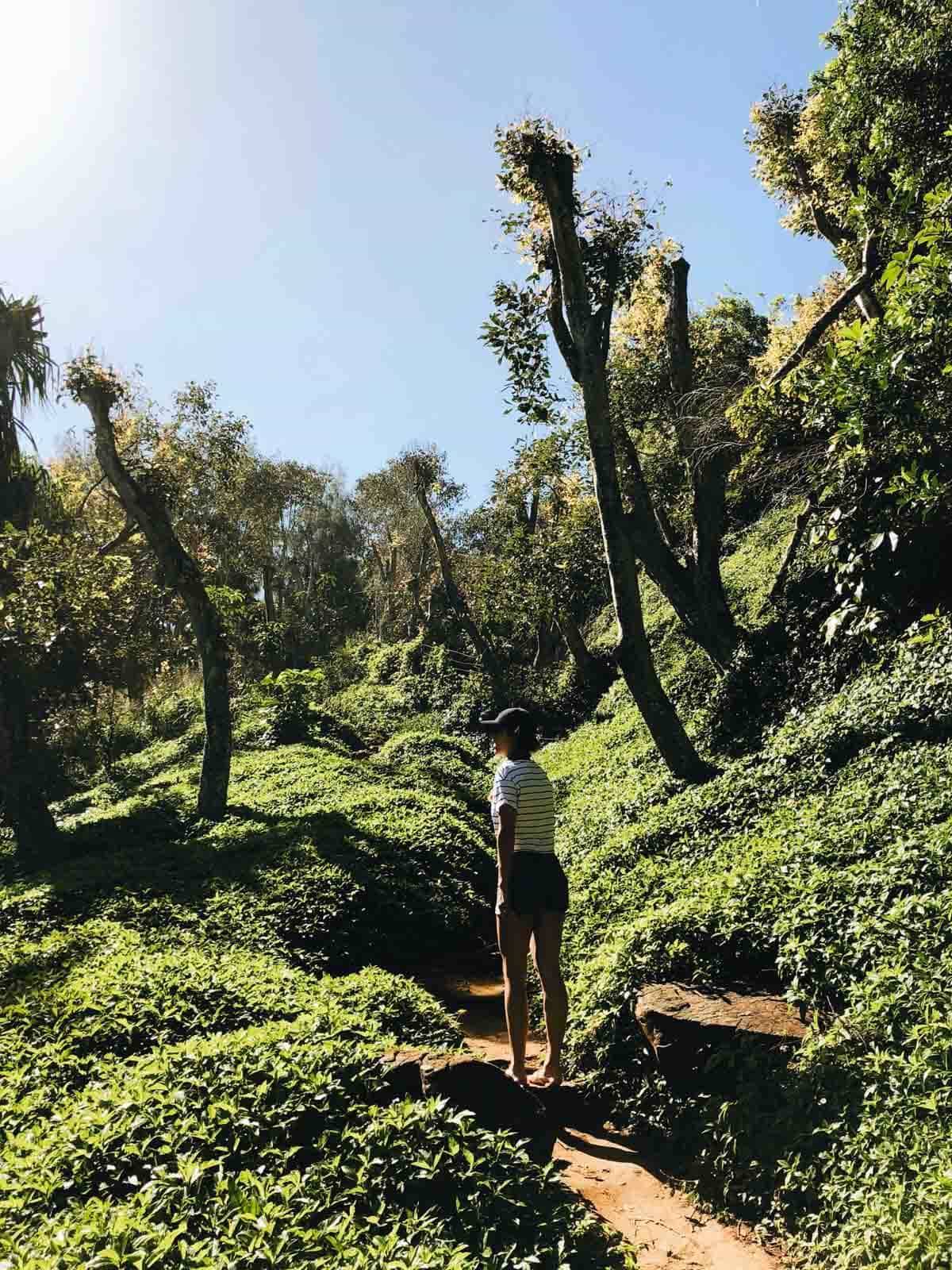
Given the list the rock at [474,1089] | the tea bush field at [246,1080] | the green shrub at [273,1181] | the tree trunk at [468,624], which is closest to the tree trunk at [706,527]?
the tea bush field at [246,1080]

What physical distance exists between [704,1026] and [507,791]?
1723 mm

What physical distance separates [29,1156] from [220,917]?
4289 millimetres

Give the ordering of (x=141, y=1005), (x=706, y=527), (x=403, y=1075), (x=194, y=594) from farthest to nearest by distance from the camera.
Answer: (x=194, y=594), (x=706, y=527), (x=141, y=1005), (x=403, y=1075)

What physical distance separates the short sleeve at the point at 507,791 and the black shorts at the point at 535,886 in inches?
12.2

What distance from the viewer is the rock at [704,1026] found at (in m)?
4.48

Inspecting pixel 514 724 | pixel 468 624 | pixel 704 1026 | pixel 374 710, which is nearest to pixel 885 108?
pixel 514 724

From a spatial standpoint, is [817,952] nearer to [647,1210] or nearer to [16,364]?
[647,1210]

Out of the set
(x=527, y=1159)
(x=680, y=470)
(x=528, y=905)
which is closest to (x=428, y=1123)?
(x=527, y=1159)

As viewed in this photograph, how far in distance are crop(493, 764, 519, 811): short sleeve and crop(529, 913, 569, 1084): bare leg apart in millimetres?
691

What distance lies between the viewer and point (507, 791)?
4863mm

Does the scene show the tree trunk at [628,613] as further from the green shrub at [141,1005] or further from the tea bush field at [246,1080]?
the green shrub at [141,1005]

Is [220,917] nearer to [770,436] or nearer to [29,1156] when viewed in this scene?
[29,1156]

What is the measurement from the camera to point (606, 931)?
7.00 metres

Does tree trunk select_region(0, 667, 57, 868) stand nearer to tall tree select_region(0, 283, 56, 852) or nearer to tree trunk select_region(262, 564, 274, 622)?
tall tree select_region(0, 283, 56, 852)
